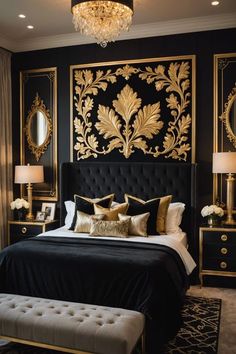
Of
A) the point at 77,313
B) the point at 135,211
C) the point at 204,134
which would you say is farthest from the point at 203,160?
the point at 77,313

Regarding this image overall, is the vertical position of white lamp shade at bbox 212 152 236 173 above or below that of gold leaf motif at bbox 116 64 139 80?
below

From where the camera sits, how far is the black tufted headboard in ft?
16.0

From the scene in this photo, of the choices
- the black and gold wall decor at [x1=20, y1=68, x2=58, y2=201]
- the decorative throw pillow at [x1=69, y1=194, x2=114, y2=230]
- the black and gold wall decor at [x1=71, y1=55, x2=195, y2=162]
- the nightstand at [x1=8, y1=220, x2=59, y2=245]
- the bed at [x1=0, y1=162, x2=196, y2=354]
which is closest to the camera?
the bed at [x1=0, y1=162, x2=196, y2=354]

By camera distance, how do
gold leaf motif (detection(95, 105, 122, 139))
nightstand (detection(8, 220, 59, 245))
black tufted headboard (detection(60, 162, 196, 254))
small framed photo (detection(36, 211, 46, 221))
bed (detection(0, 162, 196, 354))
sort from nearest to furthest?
bed (detection(0, 162, 196, 354)) → black tufted headboard (detection(60, 162, 196, 254)) → nightstand (detection(8, 220, 59, 245)) → gold leaf motif (detection(95, 105, 122, 139)) → small framed photo (detection(36, 211, 46, 221))

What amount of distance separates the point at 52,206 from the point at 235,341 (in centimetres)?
327

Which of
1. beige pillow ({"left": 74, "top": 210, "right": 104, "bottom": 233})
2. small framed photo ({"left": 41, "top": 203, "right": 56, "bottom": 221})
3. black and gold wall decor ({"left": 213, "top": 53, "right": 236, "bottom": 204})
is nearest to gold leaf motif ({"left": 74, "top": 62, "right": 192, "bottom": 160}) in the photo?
black and gold wall decor ({"left": 213, "top": 53, "right": 236, "bottom": 204})

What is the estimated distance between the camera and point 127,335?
2459 mm

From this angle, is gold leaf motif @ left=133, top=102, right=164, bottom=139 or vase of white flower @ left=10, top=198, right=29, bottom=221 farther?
vase of white flower @ left=10, top=198, right=29, bottom=221

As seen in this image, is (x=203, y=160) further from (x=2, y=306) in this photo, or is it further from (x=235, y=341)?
(x=2, y=306)

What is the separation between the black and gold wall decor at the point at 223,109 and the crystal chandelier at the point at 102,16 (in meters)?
1.71

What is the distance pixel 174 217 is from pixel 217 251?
65 cm

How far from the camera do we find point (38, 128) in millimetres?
5738

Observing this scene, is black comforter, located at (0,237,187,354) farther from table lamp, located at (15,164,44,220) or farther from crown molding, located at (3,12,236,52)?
crown molding, located at (3,12,236,52)

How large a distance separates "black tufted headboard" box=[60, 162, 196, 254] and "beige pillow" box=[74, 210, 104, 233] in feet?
2.45
